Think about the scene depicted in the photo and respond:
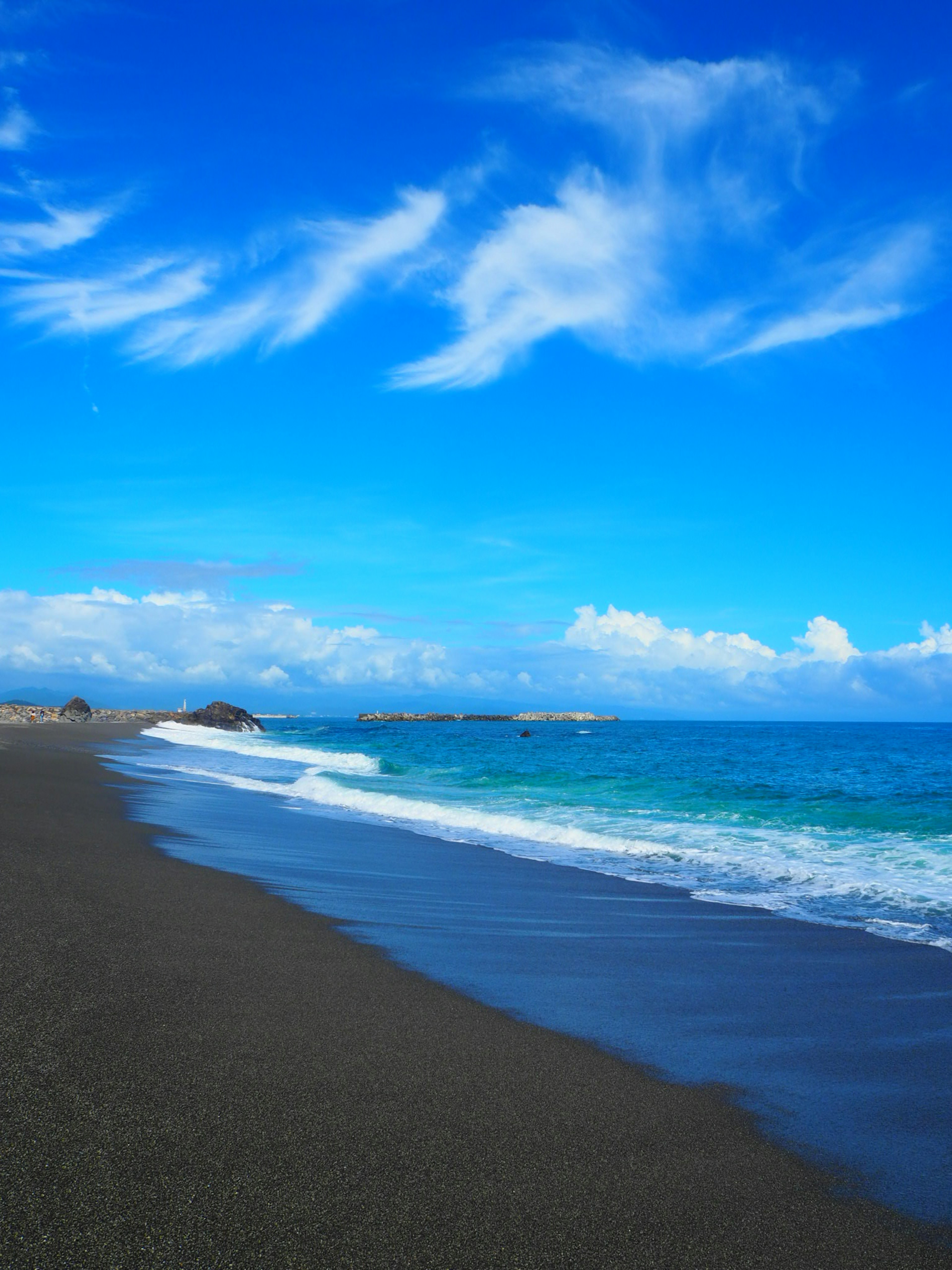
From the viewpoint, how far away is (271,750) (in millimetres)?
47406

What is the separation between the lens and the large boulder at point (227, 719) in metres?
97.2

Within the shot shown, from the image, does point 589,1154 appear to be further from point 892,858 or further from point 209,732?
point 209,732

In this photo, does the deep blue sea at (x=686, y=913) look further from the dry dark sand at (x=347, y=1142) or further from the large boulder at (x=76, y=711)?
the large boulder at (x=76, y=711)

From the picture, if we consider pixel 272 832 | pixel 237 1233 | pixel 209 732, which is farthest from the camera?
pixel 209 732

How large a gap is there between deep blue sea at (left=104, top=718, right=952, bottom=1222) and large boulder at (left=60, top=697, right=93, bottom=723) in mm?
97683

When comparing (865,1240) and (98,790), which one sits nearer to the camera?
(865,1240)

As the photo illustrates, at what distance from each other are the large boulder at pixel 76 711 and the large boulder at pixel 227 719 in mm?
17566

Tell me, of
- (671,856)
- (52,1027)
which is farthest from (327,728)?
(52,1027)

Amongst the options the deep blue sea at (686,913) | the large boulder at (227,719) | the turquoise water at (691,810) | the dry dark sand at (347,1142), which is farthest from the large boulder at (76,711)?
the dry dark sand at (347,1142)

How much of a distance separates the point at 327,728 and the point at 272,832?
98950 millimetres

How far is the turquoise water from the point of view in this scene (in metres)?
10.4

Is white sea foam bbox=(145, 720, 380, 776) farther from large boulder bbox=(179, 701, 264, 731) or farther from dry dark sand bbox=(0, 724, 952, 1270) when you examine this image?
dry dark sand bbox=(0, 724, 952, 1270)

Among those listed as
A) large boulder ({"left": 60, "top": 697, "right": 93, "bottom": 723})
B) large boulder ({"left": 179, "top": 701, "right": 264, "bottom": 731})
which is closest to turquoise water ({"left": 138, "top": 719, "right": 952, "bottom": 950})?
large boulder ({"left": 179, "top": 701, "right": 264, "bottom": 731})

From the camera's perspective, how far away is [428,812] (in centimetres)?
1858
